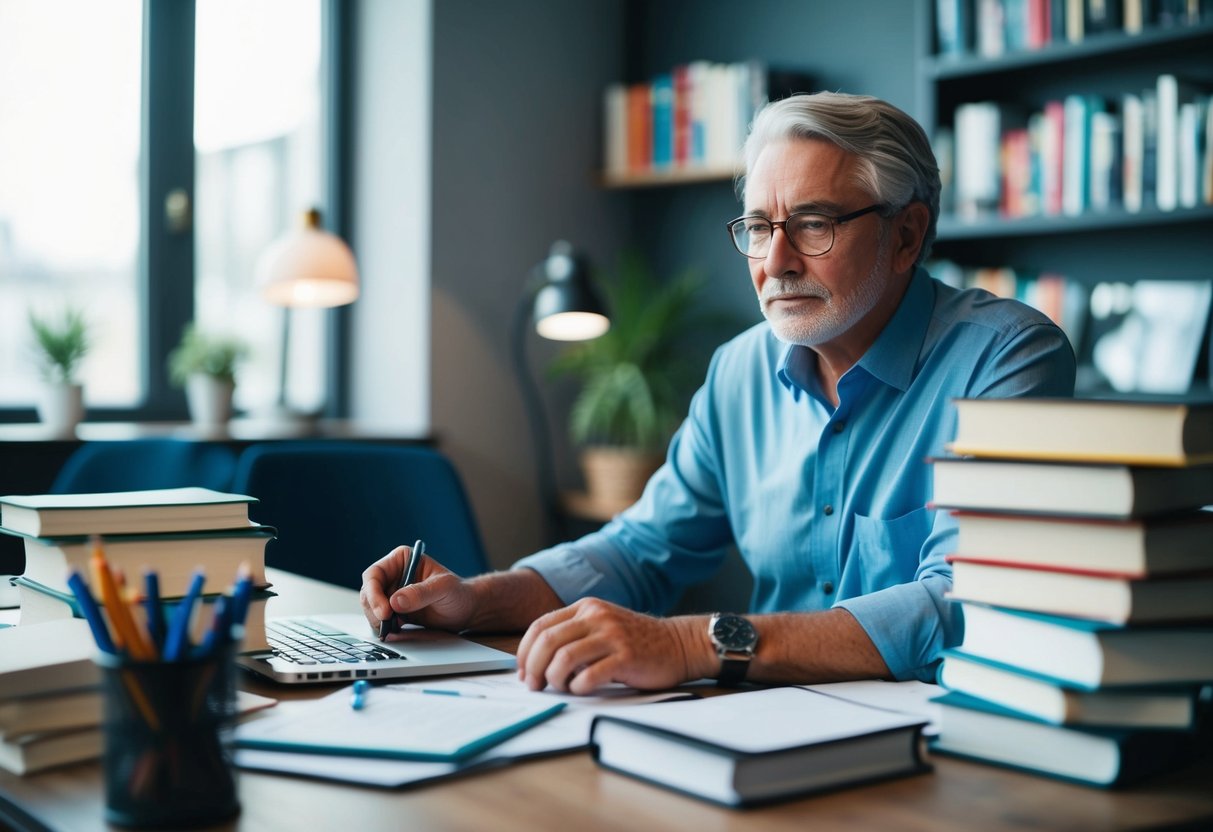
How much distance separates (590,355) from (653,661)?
2.81 meters

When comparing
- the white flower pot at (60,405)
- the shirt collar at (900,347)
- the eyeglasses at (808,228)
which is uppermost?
the eyeglasses at (808,228)

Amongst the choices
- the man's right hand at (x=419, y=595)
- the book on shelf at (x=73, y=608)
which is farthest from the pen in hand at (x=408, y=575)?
the book on shelf at (x=73, y=608)

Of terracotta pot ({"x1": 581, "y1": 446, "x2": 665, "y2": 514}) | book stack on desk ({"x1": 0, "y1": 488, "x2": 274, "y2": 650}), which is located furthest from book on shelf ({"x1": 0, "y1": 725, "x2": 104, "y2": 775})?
terracotta pot ({"x1": 581, "y1": 446, "x2": 665, "y2": 514})

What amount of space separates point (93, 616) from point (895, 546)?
1069 mm

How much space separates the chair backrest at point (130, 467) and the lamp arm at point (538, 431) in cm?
146

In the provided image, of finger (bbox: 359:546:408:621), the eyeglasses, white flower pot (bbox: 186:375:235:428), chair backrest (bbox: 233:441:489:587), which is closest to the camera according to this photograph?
finger (bbox: 359:546:408:621)

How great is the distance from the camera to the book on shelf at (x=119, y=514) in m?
1.22

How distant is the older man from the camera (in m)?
1.60

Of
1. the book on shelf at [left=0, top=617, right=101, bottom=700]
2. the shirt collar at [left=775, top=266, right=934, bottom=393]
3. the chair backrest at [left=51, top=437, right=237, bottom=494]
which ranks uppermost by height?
the shirt collar at [left=775, top=266, right=934, bottom=393]

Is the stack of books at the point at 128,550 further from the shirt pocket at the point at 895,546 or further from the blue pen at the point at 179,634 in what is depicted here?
the shirt pocket at the point at 895,546

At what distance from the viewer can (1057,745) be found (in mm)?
964

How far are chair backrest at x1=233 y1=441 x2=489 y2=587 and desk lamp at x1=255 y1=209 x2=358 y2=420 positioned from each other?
1167 millimetres

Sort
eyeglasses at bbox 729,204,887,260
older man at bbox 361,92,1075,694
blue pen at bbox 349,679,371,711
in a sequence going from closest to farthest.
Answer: blue pen at bbox 349,679,371,711 → older man at bbox 361,92,1075,694 → eyeglasses at bbox 729,204,887,260

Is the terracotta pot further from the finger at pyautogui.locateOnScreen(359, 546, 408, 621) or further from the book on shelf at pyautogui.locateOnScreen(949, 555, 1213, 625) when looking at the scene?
the book on shelf at pyautogui.locateOnScreen(949, 555, 1213, 625)
